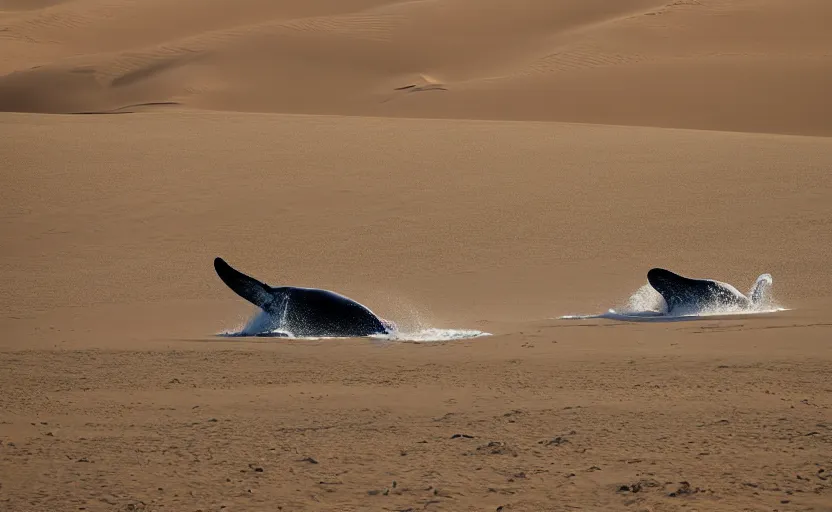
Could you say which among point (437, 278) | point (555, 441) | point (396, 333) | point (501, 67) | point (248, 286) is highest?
point (501, 67)

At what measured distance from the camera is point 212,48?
4022 centimetres

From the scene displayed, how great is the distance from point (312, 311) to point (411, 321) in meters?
1.41

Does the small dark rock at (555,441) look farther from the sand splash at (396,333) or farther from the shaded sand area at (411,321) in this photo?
the sand splash at (396,333)

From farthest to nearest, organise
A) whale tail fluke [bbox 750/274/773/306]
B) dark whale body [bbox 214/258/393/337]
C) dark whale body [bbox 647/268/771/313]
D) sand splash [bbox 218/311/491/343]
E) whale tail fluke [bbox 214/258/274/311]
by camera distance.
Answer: whale tail fluke [bbox 750/274/773/306], dark whale body [bbox 647/268/771/313], whale tail fluke [bbox 214/258/274/311], dark whale body [bbox 214/258/393/337], sand splash [bbox 218/311/491/343]

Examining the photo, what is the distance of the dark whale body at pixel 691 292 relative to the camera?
10.6 m

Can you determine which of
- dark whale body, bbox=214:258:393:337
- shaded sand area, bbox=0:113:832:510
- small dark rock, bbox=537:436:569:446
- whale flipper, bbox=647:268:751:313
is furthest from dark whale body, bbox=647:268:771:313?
small dark rock, bbox=537:436:569:446

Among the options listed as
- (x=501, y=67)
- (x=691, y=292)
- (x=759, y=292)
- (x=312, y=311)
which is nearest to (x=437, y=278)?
(x=691, y=292)

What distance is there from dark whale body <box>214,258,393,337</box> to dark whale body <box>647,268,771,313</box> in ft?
8.74

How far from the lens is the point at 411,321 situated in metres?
11.0

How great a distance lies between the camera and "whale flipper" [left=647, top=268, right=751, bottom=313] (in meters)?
10.6

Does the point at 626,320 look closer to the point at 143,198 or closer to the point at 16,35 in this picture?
the point at 143,198

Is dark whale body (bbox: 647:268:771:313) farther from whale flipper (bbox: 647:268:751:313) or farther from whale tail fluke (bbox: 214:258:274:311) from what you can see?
whale tail fluke (bbox: 214:258:274:311)

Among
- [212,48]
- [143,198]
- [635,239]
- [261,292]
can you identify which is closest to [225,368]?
[261,292]

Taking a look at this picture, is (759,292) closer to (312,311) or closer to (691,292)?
(691,292)
